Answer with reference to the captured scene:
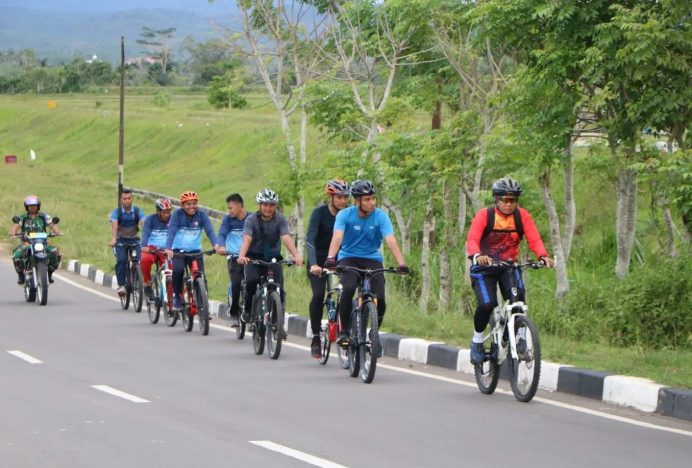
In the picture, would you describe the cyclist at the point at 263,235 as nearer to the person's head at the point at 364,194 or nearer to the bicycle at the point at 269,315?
the bicycle at the point at 269,315

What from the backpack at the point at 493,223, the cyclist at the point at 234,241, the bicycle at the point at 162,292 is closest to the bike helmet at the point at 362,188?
the backpack at the point at 493,223

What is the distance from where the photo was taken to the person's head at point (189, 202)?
55.4 ft

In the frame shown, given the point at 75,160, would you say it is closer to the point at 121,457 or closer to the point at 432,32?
the point at 432,32

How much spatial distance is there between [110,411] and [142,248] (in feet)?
28.3

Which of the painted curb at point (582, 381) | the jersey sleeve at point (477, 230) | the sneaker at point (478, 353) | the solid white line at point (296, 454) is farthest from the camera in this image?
the sneaker at point (478, 353)

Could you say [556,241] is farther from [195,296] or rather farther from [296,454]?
[296,454]

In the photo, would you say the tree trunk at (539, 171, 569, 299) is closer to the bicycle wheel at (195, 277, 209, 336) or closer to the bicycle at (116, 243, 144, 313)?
the bicycle at (116, 243, 144, 313)

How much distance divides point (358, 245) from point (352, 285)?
40 centimetres

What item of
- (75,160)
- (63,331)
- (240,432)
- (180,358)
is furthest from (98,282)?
(75,160)

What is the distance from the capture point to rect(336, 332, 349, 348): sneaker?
1249cm

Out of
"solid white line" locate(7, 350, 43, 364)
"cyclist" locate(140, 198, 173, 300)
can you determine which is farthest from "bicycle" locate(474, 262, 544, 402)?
Result: "cyclist" locate(140, 198, 173, 300)

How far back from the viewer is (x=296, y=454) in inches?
324

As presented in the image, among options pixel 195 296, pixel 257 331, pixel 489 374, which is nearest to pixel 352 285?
pixel 489 374

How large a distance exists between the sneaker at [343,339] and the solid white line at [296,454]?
3.79m
